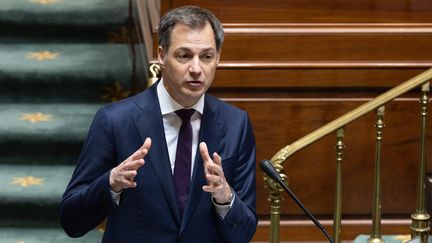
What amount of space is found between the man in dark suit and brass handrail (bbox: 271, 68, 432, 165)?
0.68m

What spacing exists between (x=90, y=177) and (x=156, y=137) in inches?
7.9

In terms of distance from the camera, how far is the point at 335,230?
11.3 ft

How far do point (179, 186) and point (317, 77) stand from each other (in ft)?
4.99

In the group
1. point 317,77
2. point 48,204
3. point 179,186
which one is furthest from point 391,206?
point 179,186

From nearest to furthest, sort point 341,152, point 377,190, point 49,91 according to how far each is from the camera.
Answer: point 341,152
point 377,190
point 49,91

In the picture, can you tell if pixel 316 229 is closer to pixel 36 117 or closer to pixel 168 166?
pixel 36 117

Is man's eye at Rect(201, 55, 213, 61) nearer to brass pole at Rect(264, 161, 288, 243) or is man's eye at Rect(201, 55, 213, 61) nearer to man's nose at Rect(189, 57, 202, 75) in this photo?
man's nose at Rect(189, 57, 202, 75)

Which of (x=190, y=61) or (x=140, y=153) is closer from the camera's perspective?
(x=140, y=153)

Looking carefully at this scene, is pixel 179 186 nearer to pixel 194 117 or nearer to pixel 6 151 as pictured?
pixel 194 117

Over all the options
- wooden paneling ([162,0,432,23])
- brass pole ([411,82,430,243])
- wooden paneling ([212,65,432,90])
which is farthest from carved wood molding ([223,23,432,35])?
brass pole ([411,82,430,243])

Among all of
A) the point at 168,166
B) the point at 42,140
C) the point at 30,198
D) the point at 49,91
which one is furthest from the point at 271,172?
the point at 49,91

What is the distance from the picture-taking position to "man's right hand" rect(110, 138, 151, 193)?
2.38 metres

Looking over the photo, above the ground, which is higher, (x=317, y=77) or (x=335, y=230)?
(x=317, y=77)

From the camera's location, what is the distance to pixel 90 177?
260 cm
